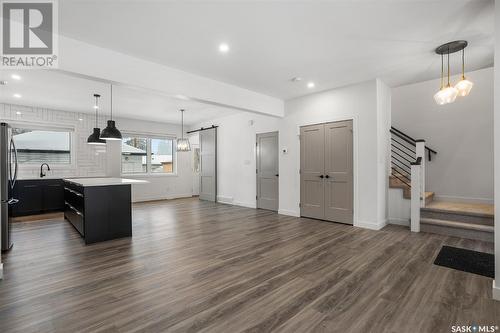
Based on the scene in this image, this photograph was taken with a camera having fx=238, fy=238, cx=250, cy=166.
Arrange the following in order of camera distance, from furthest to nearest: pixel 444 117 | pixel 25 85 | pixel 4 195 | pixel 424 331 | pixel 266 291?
pixel 444 117, pixel 25 85, pixel 4 195, pixel 266 291, pixel 424 331

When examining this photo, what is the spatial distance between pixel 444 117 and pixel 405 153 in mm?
1216

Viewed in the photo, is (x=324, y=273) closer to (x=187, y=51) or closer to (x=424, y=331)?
(x=424, y=331)

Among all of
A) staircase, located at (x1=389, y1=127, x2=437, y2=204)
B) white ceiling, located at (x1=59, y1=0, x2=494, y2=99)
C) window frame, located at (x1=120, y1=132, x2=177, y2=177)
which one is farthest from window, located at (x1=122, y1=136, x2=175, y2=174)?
staircase, located at (x1=389, y1=127, x2=437, y2=204)

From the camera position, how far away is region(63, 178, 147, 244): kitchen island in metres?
3.89

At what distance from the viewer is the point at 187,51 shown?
11.4 ft

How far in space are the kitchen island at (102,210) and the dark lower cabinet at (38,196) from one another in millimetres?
2822

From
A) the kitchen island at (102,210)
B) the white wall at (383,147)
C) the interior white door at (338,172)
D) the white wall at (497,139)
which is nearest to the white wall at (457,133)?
the white wall at (383,147)

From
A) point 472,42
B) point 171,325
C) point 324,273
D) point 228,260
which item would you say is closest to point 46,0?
point 171,325

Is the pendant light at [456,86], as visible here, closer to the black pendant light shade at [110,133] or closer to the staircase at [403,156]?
the staircase at [403,156]

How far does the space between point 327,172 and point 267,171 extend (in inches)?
76.1

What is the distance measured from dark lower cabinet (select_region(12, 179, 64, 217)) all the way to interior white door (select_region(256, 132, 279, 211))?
5537 millimetres

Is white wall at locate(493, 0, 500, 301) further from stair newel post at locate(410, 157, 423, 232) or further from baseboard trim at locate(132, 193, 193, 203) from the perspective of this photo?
baseboard trim at locate(132, 193, 193, 203)

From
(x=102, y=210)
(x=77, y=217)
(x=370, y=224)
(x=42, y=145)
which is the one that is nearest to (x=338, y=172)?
(x=370, y=224)

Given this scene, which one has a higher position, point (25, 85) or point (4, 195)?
point (25, 85)
